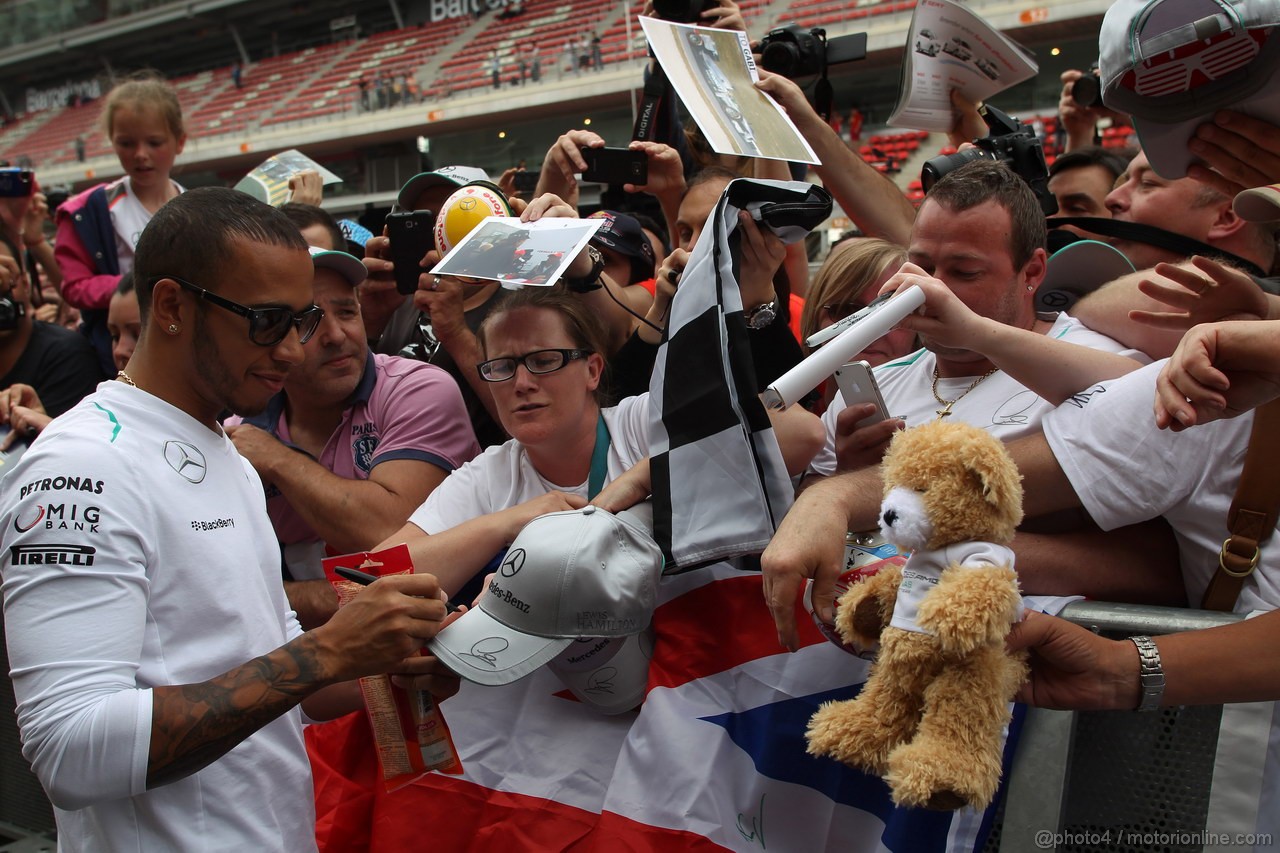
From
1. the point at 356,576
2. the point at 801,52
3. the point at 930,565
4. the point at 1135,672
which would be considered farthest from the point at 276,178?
the point at 1135,672

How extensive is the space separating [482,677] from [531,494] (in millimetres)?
699

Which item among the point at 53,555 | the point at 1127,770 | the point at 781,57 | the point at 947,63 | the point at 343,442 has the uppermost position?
the point at 781,57

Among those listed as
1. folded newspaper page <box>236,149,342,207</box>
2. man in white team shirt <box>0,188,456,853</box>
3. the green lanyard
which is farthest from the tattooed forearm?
folded newspaper page <box>236,149,342,207</box>

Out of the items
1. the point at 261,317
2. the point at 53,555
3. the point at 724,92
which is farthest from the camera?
the point at 724,92

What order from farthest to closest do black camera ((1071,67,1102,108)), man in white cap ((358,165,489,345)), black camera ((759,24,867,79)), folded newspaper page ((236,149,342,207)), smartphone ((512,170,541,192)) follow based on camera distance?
folded newspaper page ((236,149,342,207)) → smartphone ((512,170,541,192)) → black camera ((1071,67,1102,108)) → man in white cap ((358,165,489,345)) → black camera ((759,24,867,79))

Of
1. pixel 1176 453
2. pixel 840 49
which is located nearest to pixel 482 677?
pixel 1176 453

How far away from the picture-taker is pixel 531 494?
7.60 ft

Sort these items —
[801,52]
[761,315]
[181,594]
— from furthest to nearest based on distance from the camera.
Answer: [801,52], [761,315], [181,594]

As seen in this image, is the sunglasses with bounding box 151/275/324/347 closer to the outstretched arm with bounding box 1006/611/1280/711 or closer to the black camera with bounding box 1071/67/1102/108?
the outstretched arm with bounding box 1006/611/1280/711

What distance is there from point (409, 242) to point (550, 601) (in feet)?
5.15

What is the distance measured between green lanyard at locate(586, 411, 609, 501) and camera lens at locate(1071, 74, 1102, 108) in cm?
252

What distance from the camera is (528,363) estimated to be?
227cm

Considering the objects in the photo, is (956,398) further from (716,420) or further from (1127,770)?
(1127,770)

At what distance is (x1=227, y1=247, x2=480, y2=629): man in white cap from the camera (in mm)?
2486
